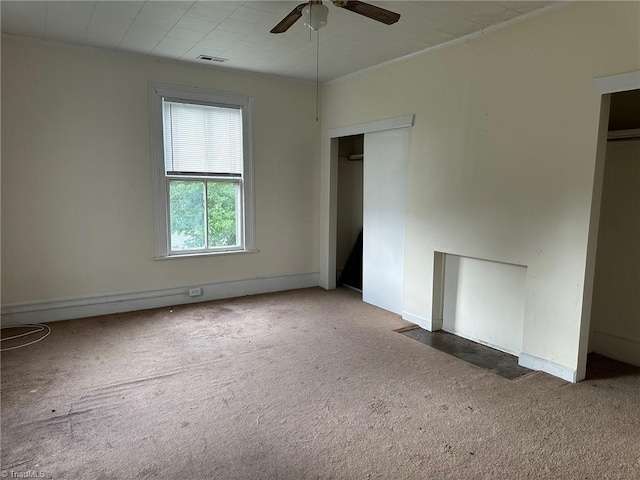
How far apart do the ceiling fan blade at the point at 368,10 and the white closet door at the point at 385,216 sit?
1791 millimetres

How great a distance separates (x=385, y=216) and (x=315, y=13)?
97.3 inches

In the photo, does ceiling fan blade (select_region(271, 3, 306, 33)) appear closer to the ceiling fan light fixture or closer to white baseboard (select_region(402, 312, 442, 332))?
the ceiling fan light fixture

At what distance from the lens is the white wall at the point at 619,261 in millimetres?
3375

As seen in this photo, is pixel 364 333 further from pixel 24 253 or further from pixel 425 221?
pixel 24 253

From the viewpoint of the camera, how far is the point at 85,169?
4258 mm

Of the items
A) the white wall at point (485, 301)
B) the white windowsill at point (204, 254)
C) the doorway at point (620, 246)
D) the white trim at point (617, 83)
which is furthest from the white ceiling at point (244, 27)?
the white windowsill at point (204, 254)

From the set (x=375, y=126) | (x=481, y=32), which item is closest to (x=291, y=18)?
(x=481, y=32)

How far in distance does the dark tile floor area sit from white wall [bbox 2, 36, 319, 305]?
2440mm

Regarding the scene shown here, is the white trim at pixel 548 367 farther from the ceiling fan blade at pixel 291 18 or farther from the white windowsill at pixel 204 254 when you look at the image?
the white windowsill at pixel 204 254

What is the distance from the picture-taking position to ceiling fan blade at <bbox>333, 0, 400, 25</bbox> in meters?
2.47

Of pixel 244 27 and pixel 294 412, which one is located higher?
pixel 244 27

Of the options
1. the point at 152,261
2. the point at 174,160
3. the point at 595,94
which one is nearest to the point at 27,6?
the point at 174,160

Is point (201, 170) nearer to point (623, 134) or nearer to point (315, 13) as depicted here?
point (315, 13)

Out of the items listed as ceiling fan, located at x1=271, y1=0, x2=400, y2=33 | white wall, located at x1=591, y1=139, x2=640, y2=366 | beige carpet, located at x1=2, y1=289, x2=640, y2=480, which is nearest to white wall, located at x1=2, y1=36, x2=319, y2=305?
beige carpet, located at x1=2, y1=289, x2=640, y2=480
